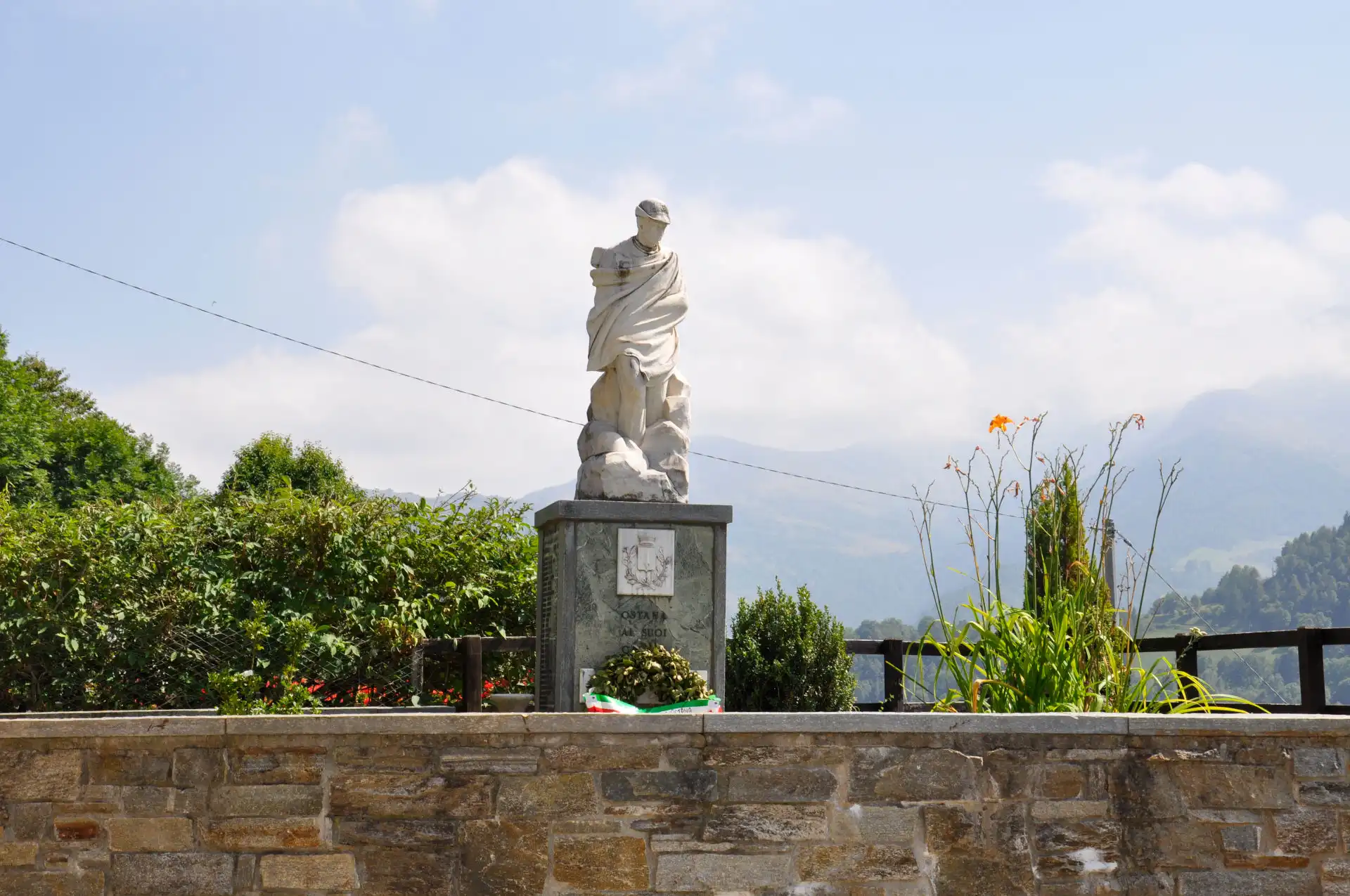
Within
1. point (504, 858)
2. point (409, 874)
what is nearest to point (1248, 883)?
point (504, 858)

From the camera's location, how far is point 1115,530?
6684 mm

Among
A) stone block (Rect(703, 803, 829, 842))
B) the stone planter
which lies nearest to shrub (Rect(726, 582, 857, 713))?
the stone planter

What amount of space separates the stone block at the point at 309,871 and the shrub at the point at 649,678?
2723 mm

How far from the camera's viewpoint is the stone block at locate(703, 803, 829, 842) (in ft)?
15.2

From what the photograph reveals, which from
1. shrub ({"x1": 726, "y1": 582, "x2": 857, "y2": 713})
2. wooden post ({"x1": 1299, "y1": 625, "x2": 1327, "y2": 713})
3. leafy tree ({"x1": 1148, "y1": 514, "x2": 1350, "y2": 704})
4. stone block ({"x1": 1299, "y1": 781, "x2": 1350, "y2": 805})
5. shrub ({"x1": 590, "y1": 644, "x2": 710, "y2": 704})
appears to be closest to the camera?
stone block ({"x1": 1299, "y1": 781, "x2": 1350, "y2": 805})

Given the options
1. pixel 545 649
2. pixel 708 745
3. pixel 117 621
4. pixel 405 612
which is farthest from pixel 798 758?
pixel 117 621

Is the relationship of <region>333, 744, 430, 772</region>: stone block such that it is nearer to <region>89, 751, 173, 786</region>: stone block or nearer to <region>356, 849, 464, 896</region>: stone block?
<region>356, 849, 464, 896</region>: stone block

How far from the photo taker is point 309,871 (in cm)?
453

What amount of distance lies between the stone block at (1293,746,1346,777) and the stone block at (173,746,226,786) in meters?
3.79

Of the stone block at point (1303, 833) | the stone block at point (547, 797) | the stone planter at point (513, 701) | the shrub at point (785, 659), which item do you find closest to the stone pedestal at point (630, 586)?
the stone planter at point (513, 701)

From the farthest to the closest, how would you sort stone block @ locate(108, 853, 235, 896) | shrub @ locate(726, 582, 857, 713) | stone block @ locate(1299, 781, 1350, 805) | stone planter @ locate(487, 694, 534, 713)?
shrub @ locate(726, 582, 857, 713) → stone planter @ locate(487, 694, 534, 713) → stone block @ locate(1299, 781, 1350, 805) → stone block @ locate(108, 853, 235, 896)

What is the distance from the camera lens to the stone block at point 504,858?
14.9 ft

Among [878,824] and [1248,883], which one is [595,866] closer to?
[878,824]

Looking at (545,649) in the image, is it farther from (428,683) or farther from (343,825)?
(343,825)
